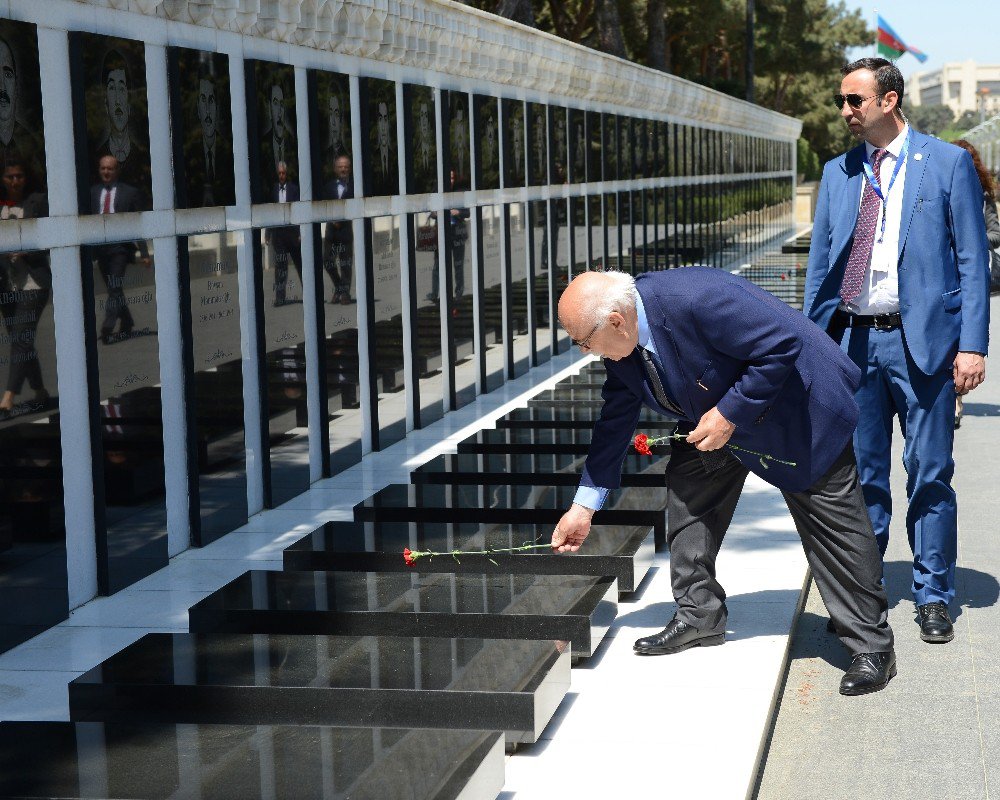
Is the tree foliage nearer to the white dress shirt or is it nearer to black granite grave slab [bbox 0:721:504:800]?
the white dress shirt

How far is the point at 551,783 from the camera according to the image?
4.56 m

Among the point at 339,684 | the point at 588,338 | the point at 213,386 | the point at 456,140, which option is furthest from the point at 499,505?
the point at 456,140

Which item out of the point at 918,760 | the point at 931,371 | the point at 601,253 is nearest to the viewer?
the point at 918,760

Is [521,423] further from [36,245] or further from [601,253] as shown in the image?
[601,253]

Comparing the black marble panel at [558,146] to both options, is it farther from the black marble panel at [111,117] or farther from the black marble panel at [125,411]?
the black marble panel at [125,411]

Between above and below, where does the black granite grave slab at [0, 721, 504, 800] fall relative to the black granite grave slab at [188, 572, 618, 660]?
above

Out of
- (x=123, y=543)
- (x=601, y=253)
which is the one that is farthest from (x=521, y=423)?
(x=601, y=253)

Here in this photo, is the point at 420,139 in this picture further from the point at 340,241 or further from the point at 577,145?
the point at 577,145

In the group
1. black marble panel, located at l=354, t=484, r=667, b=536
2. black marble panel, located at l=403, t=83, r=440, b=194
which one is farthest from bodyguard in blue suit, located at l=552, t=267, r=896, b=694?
black marble panel, located at l=403, t=83, r=440, b=194

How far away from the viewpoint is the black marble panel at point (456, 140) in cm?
1263

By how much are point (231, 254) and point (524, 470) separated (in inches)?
76.4

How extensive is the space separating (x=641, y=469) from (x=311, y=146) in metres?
2.93

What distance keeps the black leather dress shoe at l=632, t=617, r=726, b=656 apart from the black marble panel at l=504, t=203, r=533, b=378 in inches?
350

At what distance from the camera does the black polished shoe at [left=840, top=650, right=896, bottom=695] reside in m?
5.43
